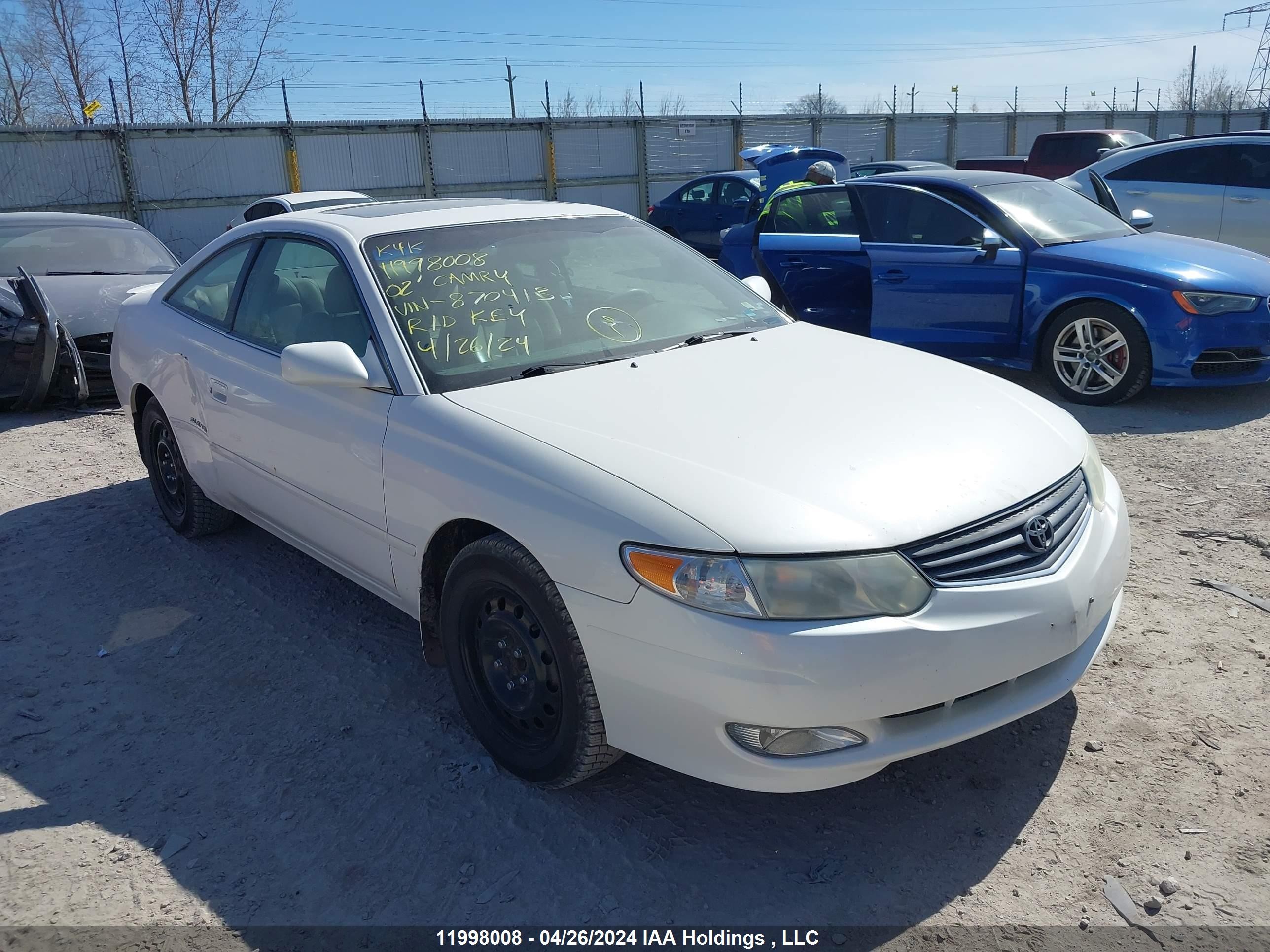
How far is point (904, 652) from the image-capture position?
7.52 ft

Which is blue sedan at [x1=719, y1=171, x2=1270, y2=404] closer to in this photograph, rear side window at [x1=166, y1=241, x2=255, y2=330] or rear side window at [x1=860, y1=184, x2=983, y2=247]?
rear side window at [x1=860, y1=184, x2=983, y2=247]

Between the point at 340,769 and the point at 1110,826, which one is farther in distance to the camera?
the point at 340,769

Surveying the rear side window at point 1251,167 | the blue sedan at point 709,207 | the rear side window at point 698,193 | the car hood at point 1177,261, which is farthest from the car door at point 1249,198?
the rear side window at point 698,193

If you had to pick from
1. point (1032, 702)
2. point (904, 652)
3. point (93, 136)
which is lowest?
point (1032, 702)

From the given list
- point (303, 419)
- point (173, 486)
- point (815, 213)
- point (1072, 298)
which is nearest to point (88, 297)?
point (173, 486)

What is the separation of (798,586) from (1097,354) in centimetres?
503

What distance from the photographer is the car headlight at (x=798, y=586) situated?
229 cm

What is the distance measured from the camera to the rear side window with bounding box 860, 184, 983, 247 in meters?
7.03

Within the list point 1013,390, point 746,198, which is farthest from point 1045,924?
point 746,198

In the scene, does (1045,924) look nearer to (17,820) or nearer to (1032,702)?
(1032,702)

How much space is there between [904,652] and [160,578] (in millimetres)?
3534

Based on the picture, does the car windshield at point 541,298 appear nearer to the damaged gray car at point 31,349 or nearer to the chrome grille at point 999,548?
the chrome grille at point 999,548

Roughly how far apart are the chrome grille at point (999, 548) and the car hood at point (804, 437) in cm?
3

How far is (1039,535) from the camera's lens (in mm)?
2547
